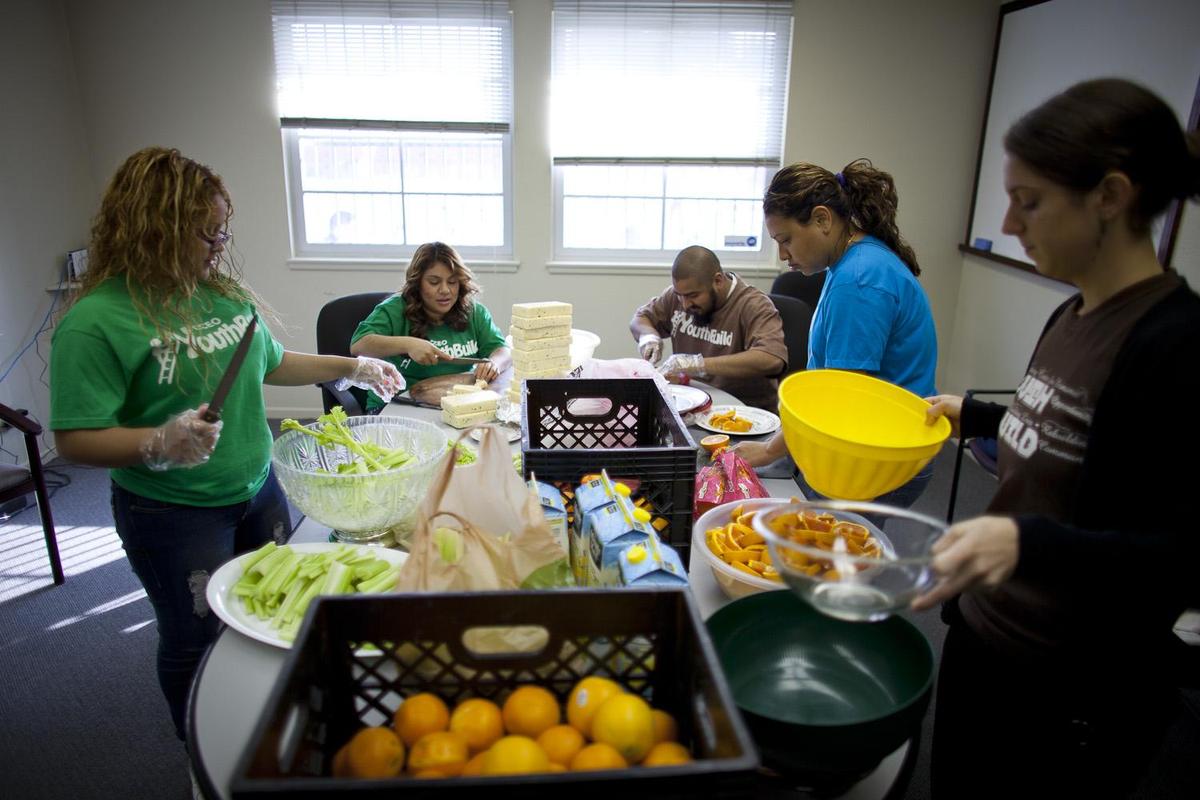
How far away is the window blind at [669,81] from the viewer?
13.4 ft

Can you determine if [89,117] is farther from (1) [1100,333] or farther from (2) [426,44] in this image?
(1) [1100,333]

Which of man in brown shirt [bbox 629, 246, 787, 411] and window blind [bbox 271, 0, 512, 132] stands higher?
window blind [bbox 271, 0, 512, 132]

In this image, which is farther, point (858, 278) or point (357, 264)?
point (357, 264)

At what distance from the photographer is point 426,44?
4.10 metres

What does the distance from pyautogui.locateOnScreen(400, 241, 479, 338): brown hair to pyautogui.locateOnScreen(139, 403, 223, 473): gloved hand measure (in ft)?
4.74

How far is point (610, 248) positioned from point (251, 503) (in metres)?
3.25

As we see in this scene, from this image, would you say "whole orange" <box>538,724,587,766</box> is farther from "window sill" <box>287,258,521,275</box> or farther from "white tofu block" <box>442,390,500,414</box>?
"window sill" <box>287,258,521,275</box>

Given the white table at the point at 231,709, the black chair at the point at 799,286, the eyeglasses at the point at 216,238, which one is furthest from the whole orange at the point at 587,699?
the black chair at the point at 799,286

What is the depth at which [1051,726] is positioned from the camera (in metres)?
1.08

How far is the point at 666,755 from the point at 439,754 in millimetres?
239

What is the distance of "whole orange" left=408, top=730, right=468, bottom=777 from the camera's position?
0.76m

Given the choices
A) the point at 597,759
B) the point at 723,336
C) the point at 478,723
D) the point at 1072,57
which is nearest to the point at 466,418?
the point at 723,336

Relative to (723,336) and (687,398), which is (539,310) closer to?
(687,398)

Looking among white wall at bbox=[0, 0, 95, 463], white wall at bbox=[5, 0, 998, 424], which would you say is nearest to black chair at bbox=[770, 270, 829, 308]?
white wall at bbox=[5, 0, 998, 424]
